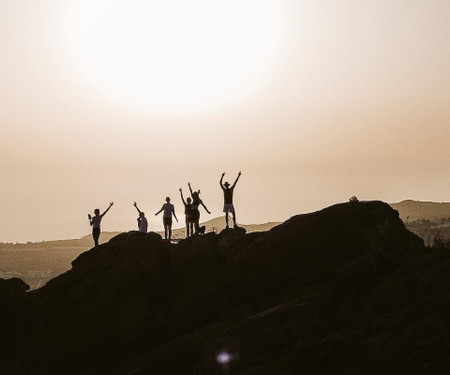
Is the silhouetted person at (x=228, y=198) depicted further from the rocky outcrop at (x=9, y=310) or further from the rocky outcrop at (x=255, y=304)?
the rocky outcrop at (x=9, y=310)

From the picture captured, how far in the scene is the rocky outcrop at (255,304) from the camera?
694 inches

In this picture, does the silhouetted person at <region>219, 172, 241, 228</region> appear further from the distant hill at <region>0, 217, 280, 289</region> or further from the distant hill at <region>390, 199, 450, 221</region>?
the distant hill at <region>390, 199, 450, 221</region>

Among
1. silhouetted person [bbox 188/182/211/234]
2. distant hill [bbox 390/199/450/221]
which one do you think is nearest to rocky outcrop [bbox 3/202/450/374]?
silhouetted person [bbox 188/182/211/234]

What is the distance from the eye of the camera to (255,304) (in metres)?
21.3

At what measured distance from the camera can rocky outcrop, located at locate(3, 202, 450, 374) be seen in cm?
1762

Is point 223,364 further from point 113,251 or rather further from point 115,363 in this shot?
point 113,251

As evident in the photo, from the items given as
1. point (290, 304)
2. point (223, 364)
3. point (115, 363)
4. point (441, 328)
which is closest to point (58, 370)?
point (115, 363)

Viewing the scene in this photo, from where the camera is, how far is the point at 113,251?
2417 centimetres

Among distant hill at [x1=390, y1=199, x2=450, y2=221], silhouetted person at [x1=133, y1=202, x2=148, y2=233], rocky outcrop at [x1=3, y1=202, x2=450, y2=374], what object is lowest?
rocky outcrop at [x1=3, y1=202, x2=450, y2=374]

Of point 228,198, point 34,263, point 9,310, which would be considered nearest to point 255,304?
point 228,198

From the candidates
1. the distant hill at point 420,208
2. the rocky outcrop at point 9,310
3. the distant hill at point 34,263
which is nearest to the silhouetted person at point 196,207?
the rocky outcrop at point 9,310

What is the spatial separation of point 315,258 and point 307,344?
3.79 metres

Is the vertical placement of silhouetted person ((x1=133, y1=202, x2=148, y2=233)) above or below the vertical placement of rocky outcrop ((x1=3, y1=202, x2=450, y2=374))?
above

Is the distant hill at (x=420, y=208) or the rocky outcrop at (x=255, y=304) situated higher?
the distant hill at (x=420, y=208)
